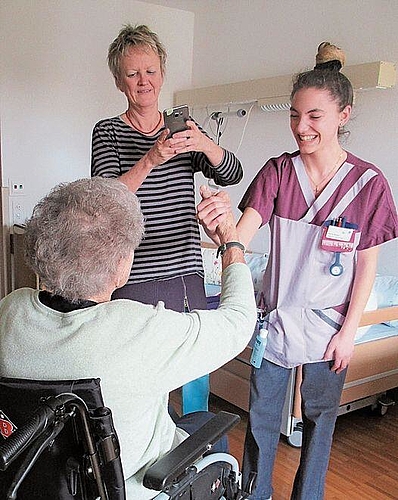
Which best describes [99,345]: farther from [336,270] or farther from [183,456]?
[336,270]

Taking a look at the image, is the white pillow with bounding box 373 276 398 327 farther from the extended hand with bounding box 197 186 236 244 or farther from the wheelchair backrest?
the wheelchair backrest

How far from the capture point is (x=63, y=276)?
3.29 feet

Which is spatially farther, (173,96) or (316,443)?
(173,96)

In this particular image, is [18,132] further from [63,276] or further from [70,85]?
[63,276]

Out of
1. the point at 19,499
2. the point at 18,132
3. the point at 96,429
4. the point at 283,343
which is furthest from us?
the point at 18,132

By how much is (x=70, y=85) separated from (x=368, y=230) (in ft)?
9.10

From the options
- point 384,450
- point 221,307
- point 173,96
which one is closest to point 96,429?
point 221,307

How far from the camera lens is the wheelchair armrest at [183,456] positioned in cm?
100

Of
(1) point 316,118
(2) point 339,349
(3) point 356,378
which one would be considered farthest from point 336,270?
(3) point 356,378

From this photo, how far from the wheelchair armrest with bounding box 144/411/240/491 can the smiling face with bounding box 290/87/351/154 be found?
0.78 metres

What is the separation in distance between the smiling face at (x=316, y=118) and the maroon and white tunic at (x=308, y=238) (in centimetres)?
9

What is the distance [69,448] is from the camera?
97cm

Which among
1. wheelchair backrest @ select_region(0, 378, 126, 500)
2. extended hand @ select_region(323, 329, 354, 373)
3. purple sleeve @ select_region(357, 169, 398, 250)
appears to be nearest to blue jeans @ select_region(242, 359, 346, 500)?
extended hand @ select_region(323, 329, 354, 373)

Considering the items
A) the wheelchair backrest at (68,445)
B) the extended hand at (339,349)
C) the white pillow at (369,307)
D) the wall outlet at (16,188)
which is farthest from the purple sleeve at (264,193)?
the wall outlet at (16,188)
